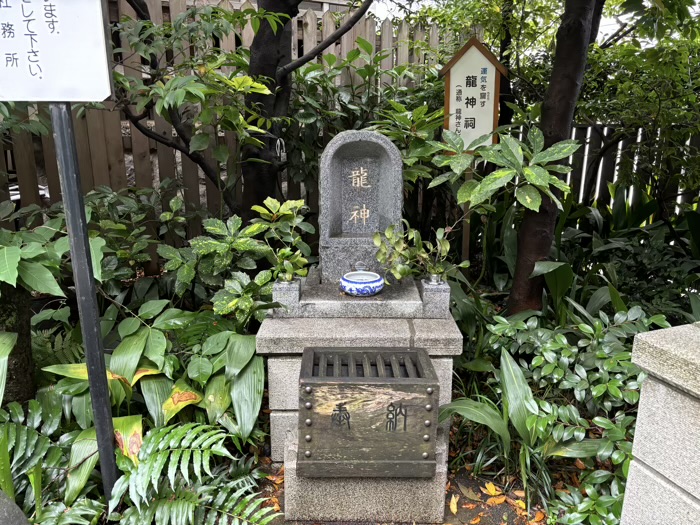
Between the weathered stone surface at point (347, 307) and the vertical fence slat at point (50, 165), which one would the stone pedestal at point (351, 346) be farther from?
the vertical fence slat at point (50, 165)

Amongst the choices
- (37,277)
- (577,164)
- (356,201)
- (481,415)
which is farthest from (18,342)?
(577,164)

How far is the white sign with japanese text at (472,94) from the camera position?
12.6 ft

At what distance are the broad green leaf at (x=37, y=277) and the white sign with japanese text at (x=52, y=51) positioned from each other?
79 cm

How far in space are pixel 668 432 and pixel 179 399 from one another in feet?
6.84

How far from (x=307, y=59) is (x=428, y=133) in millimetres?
1028

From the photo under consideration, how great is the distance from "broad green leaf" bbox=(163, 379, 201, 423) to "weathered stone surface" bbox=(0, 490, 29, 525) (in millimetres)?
799

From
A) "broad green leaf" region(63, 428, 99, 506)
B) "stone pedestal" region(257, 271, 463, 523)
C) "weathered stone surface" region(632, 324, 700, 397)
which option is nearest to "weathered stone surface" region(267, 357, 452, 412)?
"stone pedestal" region(257, 271, 463, 523)

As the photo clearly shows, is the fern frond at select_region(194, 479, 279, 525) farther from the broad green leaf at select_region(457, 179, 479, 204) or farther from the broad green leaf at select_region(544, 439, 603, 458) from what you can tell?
the broad green leaf at select_region(457, 179, 479, 204)

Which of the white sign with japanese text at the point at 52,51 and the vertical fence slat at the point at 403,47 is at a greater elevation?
the vertical fence slat at the point at 403,47

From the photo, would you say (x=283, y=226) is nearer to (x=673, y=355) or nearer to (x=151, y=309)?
(x=151, y=309)

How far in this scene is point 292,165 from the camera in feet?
15.6

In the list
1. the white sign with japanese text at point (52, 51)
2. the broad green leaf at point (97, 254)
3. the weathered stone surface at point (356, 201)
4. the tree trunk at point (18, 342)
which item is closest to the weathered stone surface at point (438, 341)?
the weathered stone surface at point (356, 201)

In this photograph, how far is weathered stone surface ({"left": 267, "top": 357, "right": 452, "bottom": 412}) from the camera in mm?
2729

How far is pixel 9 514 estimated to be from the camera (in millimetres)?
1704
